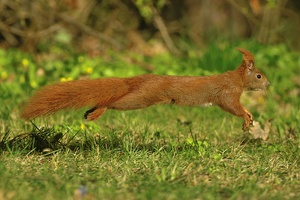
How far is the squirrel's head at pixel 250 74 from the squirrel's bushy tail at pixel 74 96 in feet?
2.95

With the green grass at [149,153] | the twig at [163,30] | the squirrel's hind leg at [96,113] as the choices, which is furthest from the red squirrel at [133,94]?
the twig at [163,30]

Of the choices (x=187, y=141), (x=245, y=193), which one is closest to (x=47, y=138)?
(x=187, y=141)

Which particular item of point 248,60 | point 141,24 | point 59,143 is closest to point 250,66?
point 248,60

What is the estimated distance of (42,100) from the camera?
3.87 m

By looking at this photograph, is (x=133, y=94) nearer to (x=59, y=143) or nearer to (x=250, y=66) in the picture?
(x=59, y=143)

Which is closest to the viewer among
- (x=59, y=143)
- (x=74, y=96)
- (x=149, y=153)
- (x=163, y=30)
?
(x=74, y=96)

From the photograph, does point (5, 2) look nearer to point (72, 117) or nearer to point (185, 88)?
point (72, 117)

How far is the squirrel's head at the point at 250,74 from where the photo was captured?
14.5 feet

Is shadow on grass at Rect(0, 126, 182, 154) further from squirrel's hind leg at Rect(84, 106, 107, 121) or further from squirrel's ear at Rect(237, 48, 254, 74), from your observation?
squirrel's ear at Rect(237, 48, 254, 74)

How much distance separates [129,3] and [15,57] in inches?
92.7

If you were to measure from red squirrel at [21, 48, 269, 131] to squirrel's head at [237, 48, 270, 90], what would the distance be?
16cm

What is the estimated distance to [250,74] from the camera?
4.45 metres

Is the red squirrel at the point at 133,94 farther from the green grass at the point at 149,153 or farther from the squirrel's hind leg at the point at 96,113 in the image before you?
the green grass at the point at 149,153

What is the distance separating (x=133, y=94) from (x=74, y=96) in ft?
1.20
